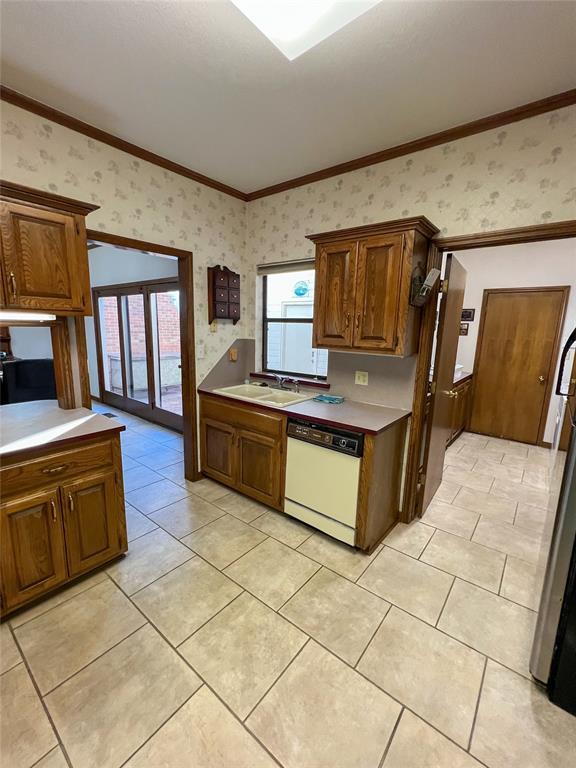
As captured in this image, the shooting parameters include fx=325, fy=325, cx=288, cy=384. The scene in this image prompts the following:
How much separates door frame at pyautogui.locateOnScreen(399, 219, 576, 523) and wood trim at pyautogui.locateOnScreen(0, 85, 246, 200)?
79.7 inches

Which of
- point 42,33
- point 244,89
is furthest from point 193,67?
point 42,33

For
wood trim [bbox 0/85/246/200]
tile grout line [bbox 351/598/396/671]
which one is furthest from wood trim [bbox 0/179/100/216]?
tile grout line [bbox 351/598/396/671]

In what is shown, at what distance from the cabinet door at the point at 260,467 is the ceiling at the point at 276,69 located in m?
2.18

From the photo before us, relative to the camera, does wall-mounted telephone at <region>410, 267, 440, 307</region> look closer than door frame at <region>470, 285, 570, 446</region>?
Yes

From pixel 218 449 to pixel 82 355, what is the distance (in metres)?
1.36

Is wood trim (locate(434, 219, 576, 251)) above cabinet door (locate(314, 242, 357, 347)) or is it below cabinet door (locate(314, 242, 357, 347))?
→ above

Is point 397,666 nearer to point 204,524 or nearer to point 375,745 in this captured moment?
point 375,745

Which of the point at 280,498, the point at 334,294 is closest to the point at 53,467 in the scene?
the point at 280,498

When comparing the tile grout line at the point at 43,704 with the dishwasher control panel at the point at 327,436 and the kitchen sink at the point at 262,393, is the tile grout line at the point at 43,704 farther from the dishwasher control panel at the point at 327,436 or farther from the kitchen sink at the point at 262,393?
the kitchen sink at the point at 262,393

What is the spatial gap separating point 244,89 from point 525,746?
3.25 m

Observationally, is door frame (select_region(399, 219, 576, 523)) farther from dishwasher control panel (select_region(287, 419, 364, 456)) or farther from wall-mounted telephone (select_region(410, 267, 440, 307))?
dishwasher control panel (select_region(287, 419, 364, 456))

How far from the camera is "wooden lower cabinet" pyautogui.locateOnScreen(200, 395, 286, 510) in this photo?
2572 millimetres

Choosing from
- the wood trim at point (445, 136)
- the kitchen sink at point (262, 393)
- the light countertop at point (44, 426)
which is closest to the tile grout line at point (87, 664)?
the light countertop at point (44, 426)

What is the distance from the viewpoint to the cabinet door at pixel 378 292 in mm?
2113
